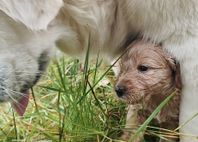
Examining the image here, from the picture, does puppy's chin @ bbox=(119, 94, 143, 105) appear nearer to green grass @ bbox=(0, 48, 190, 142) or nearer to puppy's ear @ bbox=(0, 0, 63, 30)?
green grass @ bbox=(0, 48, 190, 142)

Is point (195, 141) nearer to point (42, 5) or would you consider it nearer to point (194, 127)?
point (194, 127)

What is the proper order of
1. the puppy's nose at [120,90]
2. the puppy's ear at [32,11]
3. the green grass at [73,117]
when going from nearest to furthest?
1. the puppy's ear at [32,11]
2. the puppy's nose at [120,90]
3. the green grass at [73,117]

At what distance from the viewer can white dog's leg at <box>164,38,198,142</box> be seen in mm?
2100

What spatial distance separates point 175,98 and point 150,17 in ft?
0.99

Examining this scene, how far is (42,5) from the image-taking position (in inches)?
77.6

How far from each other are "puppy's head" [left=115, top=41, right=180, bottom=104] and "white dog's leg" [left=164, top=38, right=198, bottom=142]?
0.04 m

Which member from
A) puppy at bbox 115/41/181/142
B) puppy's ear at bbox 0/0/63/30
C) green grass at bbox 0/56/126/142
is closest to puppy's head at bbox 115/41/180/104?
puppy at bbox 115/41/181/142

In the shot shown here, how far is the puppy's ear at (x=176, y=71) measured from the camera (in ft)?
7.01

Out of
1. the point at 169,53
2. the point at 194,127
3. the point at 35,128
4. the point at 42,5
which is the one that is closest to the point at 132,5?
the point at 169,53

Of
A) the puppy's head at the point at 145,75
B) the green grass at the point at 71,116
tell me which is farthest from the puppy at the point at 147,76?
the green grass at the point at 71,116

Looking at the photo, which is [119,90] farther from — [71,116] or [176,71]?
[71,116]

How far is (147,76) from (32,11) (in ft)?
1.51

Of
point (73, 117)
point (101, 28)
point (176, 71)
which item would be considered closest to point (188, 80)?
point (176, 71)

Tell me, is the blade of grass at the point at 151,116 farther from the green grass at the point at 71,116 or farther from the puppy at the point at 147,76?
the green grass at the point at 71,116
